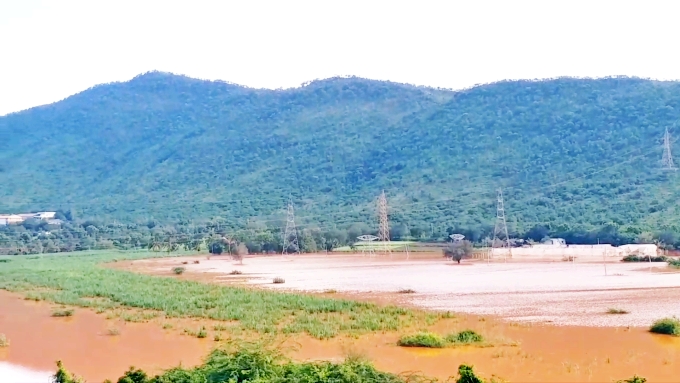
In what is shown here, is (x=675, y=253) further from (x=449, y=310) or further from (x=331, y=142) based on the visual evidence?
(x=331, y=142)

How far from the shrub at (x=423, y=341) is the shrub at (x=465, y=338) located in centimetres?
28

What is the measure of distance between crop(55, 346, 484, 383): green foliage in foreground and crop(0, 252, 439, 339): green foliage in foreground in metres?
8.55

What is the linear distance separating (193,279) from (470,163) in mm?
48450

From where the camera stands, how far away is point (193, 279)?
36344 millimetres

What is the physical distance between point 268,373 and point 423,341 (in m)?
8.01

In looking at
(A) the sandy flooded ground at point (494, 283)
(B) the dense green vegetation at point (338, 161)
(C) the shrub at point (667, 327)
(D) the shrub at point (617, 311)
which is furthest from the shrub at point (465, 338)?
(B) the dense green vegetation at point (338, 161)

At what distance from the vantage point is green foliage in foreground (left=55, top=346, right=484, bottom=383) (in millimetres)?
9891

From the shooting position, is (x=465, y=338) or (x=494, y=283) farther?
(x=494, y=283)

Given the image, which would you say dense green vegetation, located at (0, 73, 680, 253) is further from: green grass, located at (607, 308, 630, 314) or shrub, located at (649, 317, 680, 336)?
shrub, located at (649, 317, 680, 336)

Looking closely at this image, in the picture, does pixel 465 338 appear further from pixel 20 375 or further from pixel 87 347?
pixel 20 375

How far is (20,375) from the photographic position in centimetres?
1628

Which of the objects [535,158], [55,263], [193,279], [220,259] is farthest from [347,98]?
[193,279]

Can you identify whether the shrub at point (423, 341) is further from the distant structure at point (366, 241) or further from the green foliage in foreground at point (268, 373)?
the distant structure at point (366, 241)

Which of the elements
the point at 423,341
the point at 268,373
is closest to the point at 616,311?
the point at 423,341
